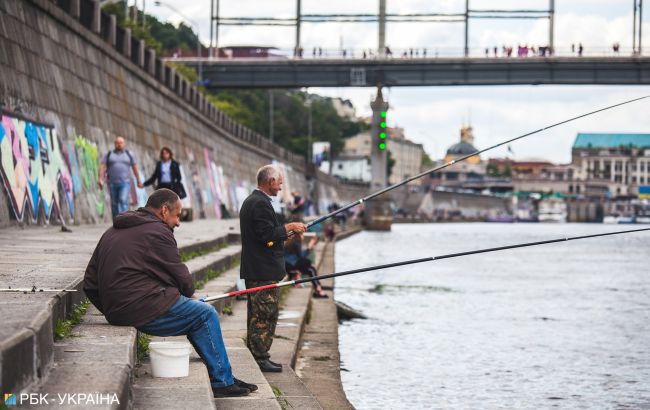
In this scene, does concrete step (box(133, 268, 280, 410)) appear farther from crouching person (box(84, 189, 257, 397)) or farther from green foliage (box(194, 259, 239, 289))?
green foliage (box(194, 259, 239, 289))

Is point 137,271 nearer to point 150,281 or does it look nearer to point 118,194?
point 150,281

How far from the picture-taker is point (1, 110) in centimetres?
1786

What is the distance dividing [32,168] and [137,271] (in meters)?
12.6

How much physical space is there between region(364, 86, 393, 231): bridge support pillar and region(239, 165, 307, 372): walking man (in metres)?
60.7

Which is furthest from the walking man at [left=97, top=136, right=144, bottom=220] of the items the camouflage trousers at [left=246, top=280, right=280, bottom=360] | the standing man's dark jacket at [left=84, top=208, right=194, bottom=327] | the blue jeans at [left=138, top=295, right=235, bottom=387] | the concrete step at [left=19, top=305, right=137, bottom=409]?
the standing man's dark jacket at [left=84, top=208, right=194, bottom=327]

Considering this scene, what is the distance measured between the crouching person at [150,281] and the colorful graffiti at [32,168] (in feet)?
34.0

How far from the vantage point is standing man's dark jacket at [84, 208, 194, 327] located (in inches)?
296

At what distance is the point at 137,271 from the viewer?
24.6 ft

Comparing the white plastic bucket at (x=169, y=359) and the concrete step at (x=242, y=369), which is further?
the concrete step at (x=242, y=369)

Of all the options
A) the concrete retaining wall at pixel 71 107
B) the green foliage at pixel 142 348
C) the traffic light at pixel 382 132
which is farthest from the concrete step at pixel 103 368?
the traffic light at pixel 382 132

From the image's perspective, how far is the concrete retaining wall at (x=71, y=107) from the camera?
1894cm

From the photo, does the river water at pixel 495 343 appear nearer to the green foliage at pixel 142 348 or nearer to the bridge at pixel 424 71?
the green foliage at pixel 142 348

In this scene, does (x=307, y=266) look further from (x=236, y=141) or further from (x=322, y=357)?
(x=236, y=141)

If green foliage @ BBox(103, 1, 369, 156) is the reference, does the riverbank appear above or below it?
below
